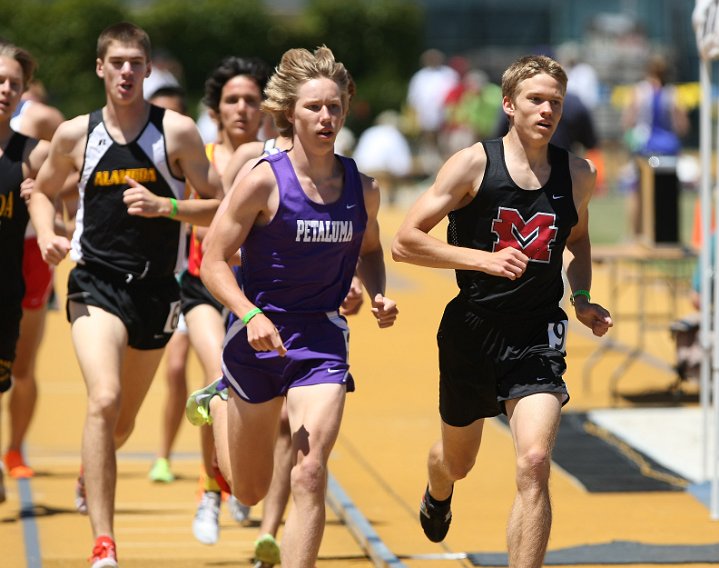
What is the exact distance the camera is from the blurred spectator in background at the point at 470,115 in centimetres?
2977

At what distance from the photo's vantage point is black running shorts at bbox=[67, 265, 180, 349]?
24.9 ft

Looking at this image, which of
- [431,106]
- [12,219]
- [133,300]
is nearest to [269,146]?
[133,300]

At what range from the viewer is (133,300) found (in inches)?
302

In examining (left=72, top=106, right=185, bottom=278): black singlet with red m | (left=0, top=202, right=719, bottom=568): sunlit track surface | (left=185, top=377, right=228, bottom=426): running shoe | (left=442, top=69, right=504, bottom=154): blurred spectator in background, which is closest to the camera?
A: (left=185, top=377, right=228, bottom=426): running shoe

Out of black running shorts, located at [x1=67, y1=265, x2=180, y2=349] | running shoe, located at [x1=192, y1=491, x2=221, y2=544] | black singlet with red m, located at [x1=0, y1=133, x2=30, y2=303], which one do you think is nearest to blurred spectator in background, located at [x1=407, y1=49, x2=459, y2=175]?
black singlet with red m, located at [x1=0, y1=133, x2=30, y2=303]

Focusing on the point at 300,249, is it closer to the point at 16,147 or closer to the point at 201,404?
the point at 201,404

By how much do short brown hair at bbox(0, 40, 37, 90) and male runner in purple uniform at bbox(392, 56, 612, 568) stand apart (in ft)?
8.56

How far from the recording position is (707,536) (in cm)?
842

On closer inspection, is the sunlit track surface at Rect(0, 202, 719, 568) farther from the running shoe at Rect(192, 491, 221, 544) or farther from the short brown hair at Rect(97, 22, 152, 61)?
the short brown hair at Rect(97, 22, 152, 61)

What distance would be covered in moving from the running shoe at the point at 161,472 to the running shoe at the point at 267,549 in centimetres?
242

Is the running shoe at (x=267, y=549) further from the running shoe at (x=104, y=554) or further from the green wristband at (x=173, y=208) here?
the green wristband at (x=173, y=208)

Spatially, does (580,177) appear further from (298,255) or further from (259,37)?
(259,37)

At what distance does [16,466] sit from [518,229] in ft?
14.6

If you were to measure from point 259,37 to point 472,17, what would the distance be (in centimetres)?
740
